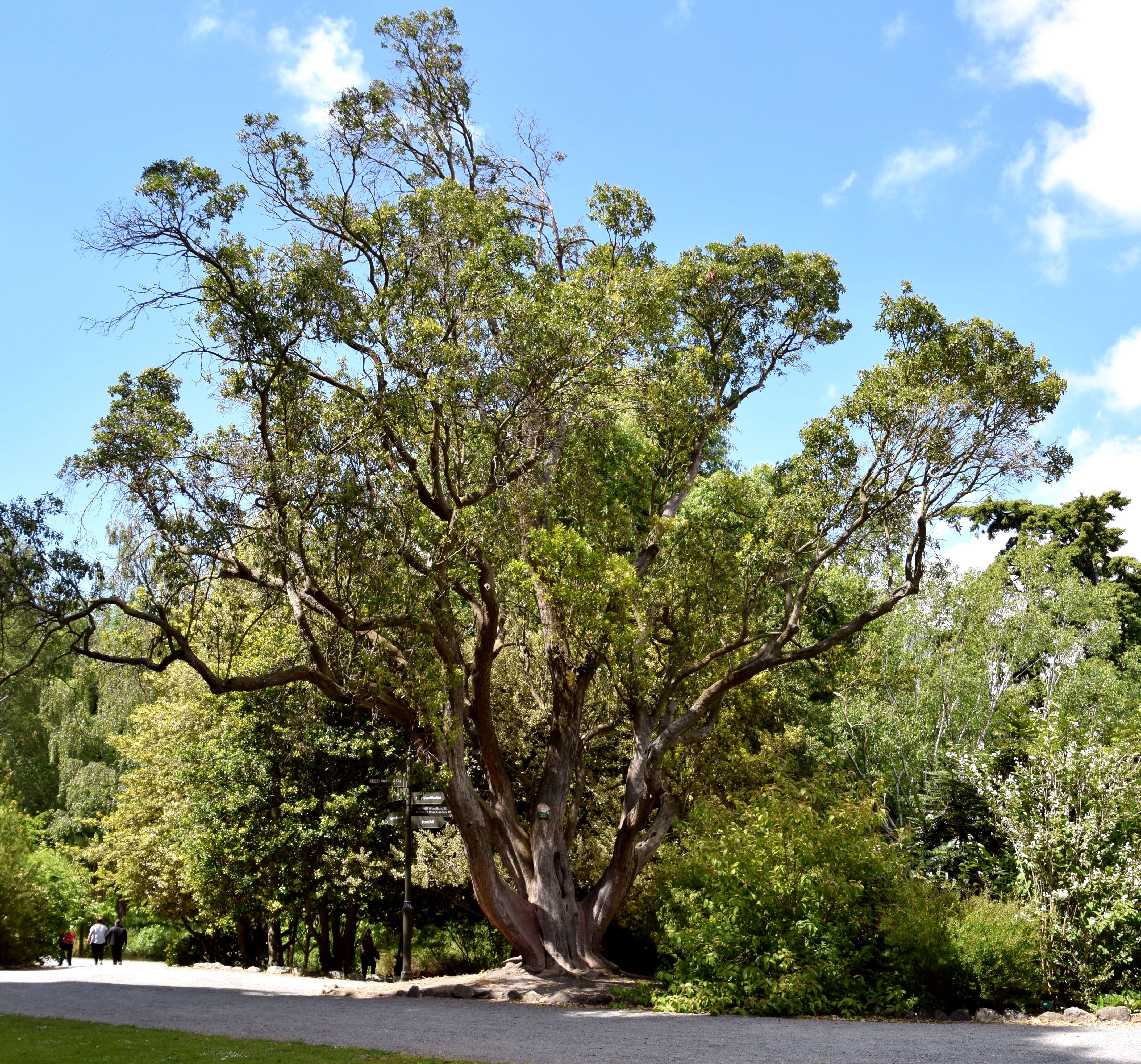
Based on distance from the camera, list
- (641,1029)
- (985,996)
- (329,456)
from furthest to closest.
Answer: (329,456) → (985,996) → (641,1029)

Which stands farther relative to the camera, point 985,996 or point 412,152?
point 412,152

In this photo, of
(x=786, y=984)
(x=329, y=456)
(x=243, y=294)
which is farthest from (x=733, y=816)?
(x=243, y=294)

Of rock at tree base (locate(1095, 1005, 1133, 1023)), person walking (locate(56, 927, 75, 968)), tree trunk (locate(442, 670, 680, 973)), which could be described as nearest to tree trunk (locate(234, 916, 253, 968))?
person walking (locate(56, 927, 75, 968))

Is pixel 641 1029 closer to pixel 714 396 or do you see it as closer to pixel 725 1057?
pixel 725 1057

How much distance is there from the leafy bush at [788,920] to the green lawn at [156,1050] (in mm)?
5621

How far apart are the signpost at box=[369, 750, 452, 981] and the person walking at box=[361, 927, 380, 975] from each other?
4.73 meters

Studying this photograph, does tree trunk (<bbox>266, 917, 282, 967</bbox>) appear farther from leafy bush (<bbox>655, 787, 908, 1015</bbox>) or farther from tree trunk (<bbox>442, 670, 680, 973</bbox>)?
leafy bush (<bbox>655, 787, 908, 1015</bbox>)

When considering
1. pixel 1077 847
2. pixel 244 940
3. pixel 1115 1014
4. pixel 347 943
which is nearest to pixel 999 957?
pixel 1115 1014

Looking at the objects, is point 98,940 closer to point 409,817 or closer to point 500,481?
point 409,817

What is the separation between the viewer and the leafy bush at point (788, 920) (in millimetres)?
11977

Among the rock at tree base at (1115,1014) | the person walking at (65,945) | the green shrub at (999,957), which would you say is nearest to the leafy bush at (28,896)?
the person walking at (65,945)

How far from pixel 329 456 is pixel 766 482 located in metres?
16.2

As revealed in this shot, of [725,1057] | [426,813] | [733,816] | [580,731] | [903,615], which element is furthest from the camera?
[903,615]

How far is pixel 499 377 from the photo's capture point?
13172 mm
